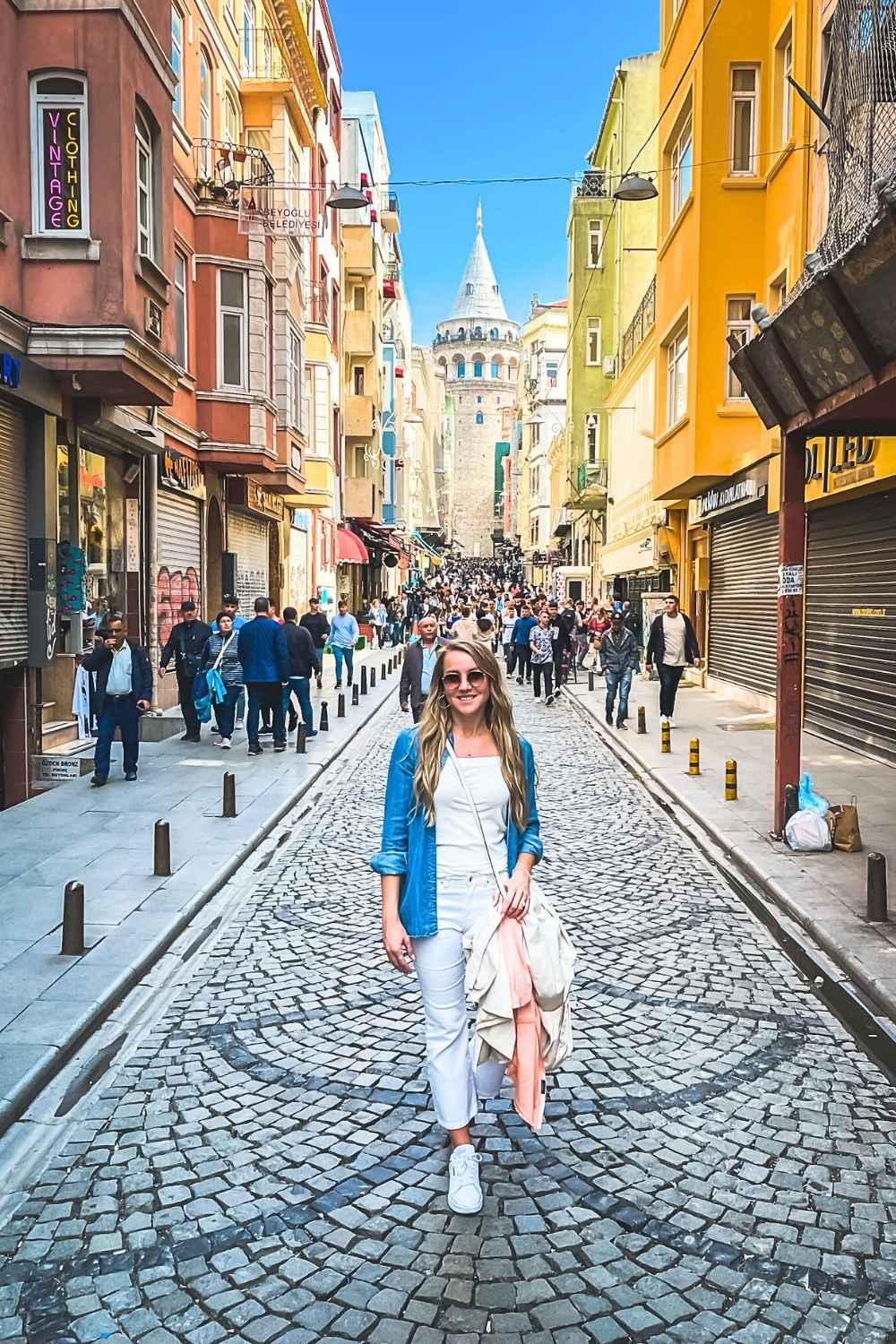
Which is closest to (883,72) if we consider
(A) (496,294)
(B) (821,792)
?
(B) (821,792)

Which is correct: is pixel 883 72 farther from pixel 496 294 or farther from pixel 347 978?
pixel 496 294

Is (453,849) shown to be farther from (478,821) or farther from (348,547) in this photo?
(348,547)

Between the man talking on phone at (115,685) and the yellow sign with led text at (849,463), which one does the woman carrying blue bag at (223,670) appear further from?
the yellow sign with led text at (849,463)

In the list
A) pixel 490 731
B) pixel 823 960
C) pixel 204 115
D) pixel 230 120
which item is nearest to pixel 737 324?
pixel 204 115

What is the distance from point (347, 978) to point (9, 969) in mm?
1839

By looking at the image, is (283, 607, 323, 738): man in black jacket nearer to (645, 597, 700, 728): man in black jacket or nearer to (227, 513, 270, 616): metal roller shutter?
(645, 597, 700, 728): man in black jacket

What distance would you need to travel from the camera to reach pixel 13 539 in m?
11.8

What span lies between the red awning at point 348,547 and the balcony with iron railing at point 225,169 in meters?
17.7

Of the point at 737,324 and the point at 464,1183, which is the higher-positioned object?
the point at 737,324

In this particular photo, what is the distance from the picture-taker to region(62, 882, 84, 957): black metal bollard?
6.39 metres

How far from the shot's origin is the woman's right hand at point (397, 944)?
3.76 meters

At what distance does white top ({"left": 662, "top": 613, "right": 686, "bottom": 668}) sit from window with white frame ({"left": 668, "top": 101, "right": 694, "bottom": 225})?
30.3 ft

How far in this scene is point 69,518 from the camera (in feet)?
44.8

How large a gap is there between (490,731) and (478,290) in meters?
166
